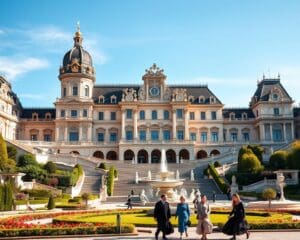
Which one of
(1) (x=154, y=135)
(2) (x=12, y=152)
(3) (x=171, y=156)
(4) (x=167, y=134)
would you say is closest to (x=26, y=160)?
(2) (x=12, y=152)

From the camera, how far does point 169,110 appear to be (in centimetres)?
7644

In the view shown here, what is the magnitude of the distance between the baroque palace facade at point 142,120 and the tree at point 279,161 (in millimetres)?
20618

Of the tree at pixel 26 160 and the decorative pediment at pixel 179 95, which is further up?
the decorative pediment at pixel 179 95

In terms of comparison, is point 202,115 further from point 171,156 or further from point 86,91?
point 86,91

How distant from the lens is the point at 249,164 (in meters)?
50.9

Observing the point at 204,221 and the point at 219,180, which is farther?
the point at 219,180

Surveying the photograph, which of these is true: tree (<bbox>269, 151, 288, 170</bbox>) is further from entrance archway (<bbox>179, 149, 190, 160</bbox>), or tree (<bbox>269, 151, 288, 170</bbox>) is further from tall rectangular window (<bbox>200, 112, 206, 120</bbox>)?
tall rectangular window (<bbox>200, 112, 206, 120</bbox>)

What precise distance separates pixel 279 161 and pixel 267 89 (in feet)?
103

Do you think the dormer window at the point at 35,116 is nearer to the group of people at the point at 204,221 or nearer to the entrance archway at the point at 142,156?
the entrance archway at the point at 142,156

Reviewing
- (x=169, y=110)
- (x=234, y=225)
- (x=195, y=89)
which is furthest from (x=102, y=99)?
(x=234, y=225)

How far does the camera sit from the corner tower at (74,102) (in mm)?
74125

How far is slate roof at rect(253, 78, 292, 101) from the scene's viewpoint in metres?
78.5

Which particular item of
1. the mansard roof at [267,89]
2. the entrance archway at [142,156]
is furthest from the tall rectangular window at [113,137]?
the mansard roof at [267,89]

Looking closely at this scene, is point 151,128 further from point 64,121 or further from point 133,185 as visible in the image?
point 133,185
